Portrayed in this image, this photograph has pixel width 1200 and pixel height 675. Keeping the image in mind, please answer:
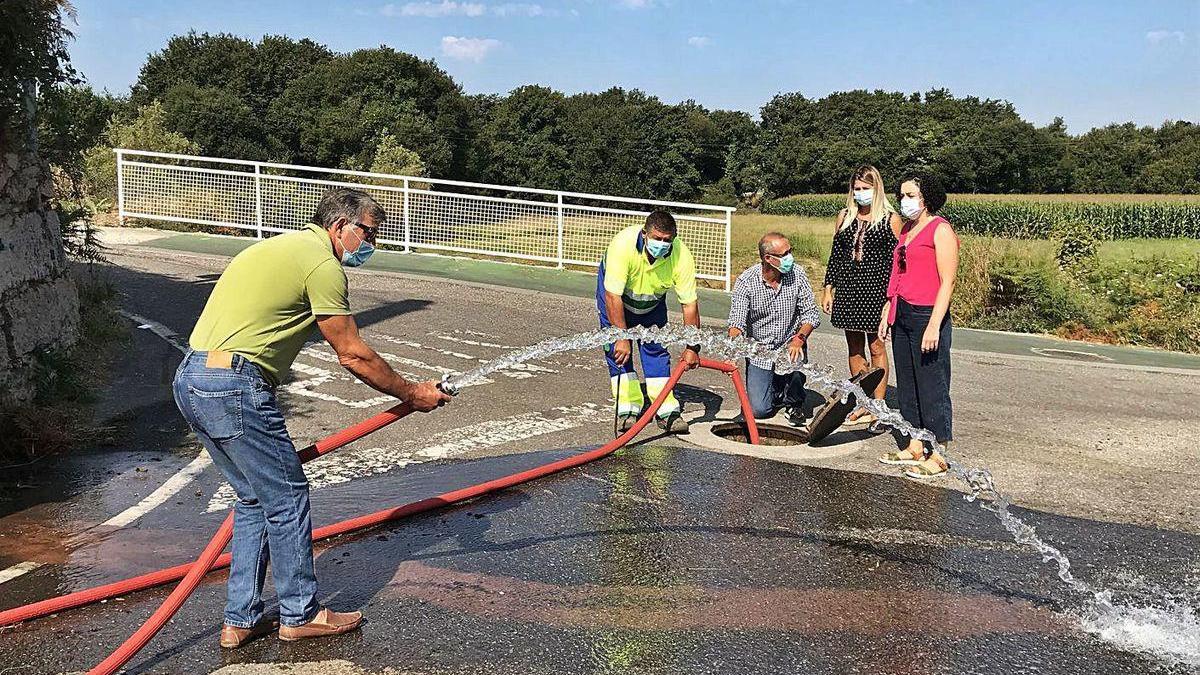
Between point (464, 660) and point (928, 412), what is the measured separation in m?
4.00

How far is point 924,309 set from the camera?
676 centimetres

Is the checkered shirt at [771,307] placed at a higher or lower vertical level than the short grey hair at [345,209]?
lower

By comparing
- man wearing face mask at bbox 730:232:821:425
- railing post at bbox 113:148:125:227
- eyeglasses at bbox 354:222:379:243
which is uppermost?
railing post at bbox 113:148:125:227

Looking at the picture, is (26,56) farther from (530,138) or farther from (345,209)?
(530,138)

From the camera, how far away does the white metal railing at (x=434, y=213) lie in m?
17.5

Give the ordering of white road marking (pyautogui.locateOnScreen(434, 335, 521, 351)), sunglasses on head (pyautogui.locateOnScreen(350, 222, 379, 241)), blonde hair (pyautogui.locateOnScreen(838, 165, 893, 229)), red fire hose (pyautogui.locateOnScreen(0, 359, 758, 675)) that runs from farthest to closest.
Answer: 1. white road marking (pyautogui.locateOnScreen(434, 335, 521, 351))
2. blonde hair (pyautogui.locateOnScreen(838, 165, 893, 229))
3. sunglasses on head (pyautogui.locateOnScreen(350, 222, 379, 241))
4. red fire hose (pyautogui.locateOnScreen(0, 359, 758, 675))

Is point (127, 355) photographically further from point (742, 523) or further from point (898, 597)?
point (898, 597)

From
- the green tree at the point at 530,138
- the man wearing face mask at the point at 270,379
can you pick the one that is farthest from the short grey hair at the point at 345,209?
the green tree at the point at 530,138

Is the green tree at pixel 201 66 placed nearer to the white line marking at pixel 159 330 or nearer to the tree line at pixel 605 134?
the tree line at pixel 605 134

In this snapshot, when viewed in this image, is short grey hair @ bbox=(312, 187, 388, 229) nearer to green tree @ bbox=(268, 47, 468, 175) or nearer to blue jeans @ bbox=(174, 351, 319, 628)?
blue jeans @ bbox=(174, 351, 319, 628)

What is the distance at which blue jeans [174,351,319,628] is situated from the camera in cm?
395

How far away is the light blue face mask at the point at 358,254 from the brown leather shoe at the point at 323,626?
1.47 m

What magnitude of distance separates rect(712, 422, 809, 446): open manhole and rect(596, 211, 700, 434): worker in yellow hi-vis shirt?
14.5 inches

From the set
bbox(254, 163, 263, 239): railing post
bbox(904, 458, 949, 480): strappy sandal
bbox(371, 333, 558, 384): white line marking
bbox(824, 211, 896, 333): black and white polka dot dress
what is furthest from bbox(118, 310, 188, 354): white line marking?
bbox(254, 163, 263, 239): railing post
